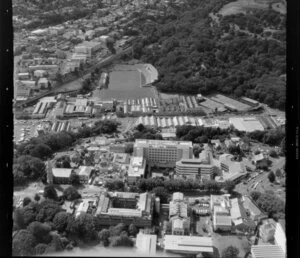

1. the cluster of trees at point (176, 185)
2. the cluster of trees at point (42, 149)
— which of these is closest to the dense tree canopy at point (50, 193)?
the cluster of trees at point (42, 149)

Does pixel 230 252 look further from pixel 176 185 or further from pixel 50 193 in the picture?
pixel 50 193

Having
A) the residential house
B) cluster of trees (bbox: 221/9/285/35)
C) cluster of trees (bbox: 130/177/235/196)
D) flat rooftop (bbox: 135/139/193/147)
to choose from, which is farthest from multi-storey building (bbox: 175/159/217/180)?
cluster of trees (bbox: 221/9/285/35)

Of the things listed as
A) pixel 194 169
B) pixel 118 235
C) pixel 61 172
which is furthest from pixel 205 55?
pixel 118 235

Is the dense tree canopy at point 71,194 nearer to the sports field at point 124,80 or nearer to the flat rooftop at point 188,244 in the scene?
the flat rooftop at point 188,244

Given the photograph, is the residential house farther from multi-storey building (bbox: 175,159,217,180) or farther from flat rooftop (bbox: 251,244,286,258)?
flat rooftop (bbox: 251,244,286,258)

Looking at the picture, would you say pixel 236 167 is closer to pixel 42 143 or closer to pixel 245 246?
pixel 245 246
